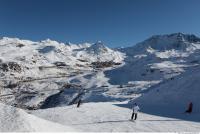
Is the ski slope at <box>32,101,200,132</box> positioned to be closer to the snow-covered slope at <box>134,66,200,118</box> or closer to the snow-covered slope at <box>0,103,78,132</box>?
the snow-covered slope at <box>0,103,78,132</box>

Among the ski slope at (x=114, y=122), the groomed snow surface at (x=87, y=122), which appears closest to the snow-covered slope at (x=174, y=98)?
the groomed snow surface at (x=87, y=122)

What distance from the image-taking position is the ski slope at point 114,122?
28.5 m

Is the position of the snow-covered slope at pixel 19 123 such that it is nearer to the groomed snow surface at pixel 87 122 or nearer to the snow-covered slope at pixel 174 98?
the groomed snow surface at pixel 87 122

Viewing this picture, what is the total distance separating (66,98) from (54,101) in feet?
20.0

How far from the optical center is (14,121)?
74.1ft

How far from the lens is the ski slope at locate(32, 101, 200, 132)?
93.5 feet

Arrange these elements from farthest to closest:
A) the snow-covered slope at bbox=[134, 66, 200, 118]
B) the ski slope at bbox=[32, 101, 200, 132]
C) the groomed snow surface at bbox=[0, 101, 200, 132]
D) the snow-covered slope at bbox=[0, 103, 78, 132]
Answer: the snow-covered slope at bbox=[134, 66, 200, 118], the ski slope at bbox=[32, 101, 200, 132], the groomed snow surface at bbox=[0, 101, 200, 132], the snow-covered slope at bbox=[0, 103, 78, 132]

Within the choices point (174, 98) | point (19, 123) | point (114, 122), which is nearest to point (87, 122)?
point (114, 122)

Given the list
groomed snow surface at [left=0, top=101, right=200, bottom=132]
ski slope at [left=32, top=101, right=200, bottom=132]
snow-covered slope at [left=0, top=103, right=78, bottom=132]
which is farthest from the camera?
ski slope at [left=32, top=101, right=200, bottom=132]

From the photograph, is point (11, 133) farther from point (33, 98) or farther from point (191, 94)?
point (33, 98)

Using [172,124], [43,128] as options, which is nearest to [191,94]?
[172,124]

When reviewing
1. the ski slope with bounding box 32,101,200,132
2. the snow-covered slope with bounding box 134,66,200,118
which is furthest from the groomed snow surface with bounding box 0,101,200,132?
the snow-covered slope with bounding box 134,66,200,118

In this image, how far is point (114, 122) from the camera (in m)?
32.0

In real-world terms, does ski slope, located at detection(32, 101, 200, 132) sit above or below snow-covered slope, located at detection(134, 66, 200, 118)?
below
